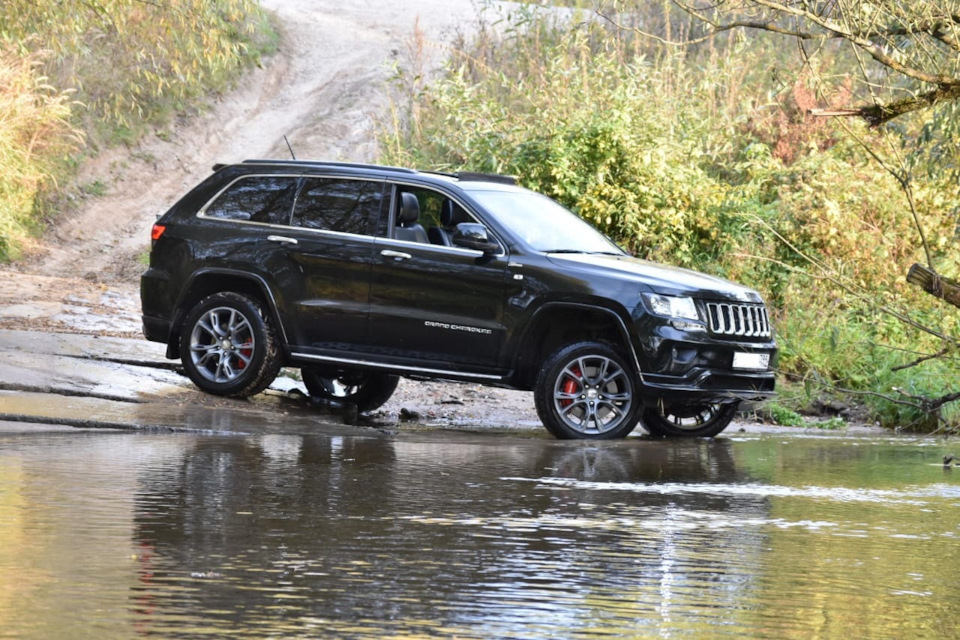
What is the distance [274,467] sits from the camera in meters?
9.34

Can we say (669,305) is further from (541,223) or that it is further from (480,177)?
(480,177)

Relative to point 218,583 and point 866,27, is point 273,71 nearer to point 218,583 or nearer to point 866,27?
point 866,27

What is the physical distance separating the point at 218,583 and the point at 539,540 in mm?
1739

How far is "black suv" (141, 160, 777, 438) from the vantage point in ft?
38.8

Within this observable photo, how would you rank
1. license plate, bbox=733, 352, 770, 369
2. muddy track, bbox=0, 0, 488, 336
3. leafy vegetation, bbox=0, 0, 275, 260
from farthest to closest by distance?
muddy track, bbox=0, 0, 488, 336 < leafy vegetation, bbox=0, 0, 275, 260 < license plate, bbox=733, 352, 770, 369

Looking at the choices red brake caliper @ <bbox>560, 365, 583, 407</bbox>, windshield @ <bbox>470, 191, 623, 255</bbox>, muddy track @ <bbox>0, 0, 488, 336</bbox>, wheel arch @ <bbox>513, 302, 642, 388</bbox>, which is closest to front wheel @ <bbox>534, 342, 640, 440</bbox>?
red brake caliper @ <bbox>560, 365, 583, 407</bbox>

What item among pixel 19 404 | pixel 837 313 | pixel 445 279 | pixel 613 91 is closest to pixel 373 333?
pixel 445 279

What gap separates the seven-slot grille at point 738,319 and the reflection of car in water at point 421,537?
1500 mm

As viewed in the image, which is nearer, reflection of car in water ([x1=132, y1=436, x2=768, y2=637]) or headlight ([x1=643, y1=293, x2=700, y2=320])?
reflection of car in water ([x1=132, y1=436, x2=768, y2=637])

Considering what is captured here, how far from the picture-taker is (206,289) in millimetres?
13344

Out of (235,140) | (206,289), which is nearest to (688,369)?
(206,289)

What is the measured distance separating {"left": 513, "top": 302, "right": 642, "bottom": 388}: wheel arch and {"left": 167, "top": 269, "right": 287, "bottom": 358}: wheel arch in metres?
2.25

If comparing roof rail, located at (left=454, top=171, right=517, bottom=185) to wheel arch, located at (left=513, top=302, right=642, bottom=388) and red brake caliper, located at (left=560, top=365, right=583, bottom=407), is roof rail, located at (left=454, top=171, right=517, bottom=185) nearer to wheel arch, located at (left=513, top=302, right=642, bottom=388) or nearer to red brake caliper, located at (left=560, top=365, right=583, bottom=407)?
wheel arch, located at (left=513, top=302, right=642, bottom=388)

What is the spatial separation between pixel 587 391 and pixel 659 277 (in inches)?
40.6
